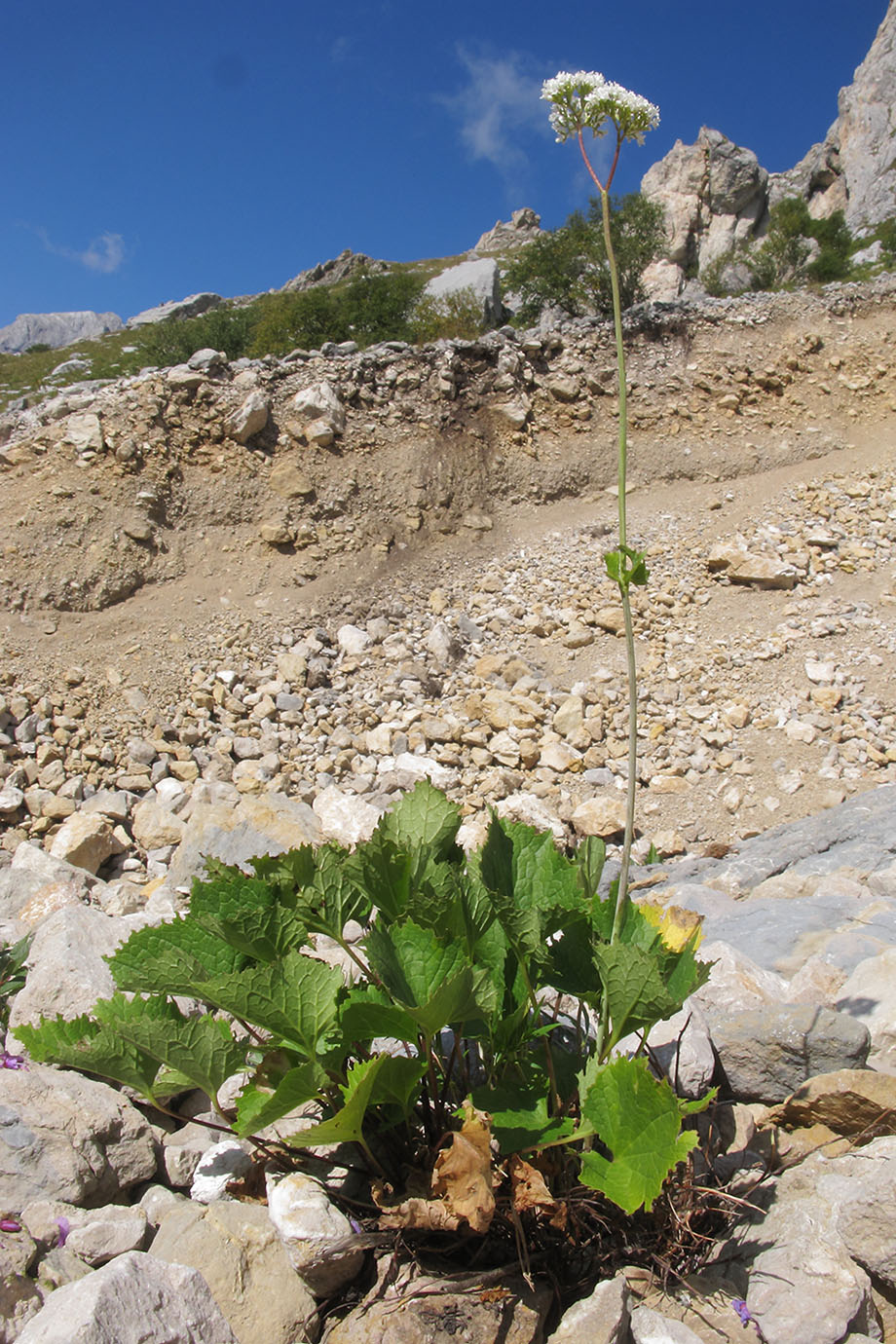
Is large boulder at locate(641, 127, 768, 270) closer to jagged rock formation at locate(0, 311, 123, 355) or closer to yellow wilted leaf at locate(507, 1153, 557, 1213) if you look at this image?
jagged rock formation at locate(0, 311, 123, 355)

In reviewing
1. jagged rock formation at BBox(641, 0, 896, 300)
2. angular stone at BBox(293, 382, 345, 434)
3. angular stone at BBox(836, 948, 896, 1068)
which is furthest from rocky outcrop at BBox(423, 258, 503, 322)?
jagged rock formation at BBox(641, 0, 896, 300)

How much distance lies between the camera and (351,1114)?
1575mm

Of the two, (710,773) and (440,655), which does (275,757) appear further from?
(710,773)

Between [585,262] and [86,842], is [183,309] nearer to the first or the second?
[585,262]

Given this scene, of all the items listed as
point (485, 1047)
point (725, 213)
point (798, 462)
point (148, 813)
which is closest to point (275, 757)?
point (148, 813)

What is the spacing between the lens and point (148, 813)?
21.6ft

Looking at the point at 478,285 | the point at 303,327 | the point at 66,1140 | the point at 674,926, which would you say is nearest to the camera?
the point at 66,1140

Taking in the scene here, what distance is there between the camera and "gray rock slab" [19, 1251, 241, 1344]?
144 centimetres

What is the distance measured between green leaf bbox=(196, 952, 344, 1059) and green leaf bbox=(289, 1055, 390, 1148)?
0.14 m

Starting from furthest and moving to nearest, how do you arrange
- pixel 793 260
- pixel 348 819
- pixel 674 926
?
1. pixel 793 260
2. pixel 348 819
3. pixel 674 926

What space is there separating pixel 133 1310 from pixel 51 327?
69.9 meters

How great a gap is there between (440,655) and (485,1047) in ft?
22.3

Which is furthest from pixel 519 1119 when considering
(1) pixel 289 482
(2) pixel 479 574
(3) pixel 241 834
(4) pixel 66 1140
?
(1) pixel 289 482

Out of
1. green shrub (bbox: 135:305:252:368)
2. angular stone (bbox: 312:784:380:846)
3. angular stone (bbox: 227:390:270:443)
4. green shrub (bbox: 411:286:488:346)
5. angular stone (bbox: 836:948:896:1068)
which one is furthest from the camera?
green shrub (bbox: 135:305:252:368)
